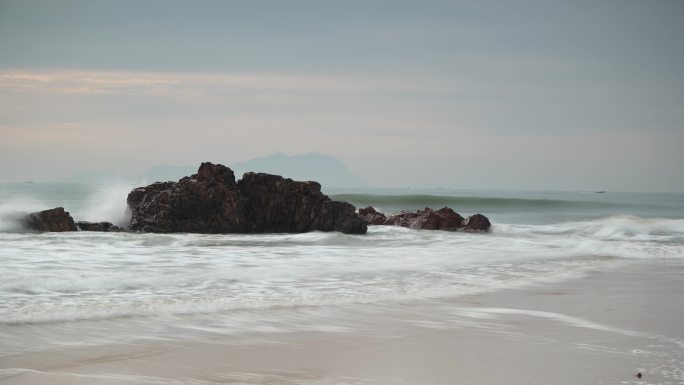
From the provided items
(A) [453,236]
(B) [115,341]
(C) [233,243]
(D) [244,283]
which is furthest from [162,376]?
(A) [453,236]

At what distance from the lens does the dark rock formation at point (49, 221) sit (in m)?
12.6

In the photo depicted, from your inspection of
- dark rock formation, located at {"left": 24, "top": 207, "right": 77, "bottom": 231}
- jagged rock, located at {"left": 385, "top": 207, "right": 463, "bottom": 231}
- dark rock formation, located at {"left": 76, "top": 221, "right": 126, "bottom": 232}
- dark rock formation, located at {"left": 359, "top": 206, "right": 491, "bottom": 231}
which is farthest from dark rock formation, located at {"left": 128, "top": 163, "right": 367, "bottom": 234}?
jagged rock, located at {"left": 385, "top": 207, "right": 463, "bottom": 231}

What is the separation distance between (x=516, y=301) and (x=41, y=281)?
15.1 feet

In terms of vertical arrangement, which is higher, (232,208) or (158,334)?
Result: (232,208)

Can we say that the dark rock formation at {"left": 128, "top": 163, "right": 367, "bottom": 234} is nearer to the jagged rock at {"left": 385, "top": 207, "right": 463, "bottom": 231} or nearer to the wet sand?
the jagged rock at {"left": 385, "top": 207, "right": 463, "bottom": 231}

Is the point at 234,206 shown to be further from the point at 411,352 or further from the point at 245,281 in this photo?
the point at 411,352

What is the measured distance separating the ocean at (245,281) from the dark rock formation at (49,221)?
34 centimetres

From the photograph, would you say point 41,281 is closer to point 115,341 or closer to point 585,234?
point 115,341

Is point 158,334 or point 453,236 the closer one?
point 158,334

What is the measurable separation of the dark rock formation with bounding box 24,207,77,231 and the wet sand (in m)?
8.40

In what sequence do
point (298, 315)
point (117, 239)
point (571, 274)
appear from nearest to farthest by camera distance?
point (298, 315)
point (571, 274)
point (117, 239)

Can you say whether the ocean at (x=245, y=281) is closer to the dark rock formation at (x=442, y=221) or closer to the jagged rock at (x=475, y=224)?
the dark rock formation at (x=442, y=221)

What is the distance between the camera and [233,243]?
11.5 m

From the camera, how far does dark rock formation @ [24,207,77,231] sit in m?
12.6
